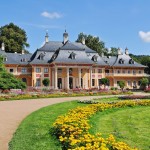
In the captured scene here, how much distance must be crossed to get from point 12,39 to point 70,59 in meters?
18.6

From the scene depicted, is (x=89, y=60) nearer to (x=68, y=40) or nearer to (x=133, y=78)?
(x=68, y=40)

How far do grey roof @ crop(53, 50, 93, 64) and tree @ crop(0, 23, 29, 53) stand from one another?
16830 mm

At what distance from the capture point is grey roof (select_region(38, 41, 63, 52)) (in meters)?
57.4

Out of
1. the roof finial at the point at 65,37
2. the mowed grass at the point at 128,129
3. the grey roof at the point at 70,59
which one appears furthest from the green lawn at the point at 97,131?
the roof finial at the point at 65,37

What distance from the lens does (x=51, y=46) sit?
58406 mm

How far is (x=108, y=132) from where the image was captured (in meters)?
11.5

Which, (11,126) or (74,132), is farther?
(11,126)

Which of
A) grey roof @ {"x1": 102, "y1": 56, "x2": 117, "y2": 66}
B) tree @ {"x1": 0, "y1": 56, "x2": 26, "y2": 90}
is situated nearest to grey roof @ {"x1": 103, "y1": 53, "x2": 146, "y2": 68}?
grey roof @ {"x1": 102, "y1": 56, "x2": 117, "y2": 66}

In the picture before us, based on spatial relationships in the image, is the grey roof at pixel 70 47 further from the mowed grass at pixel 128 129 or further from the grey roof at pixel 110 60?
the mowed grass at pixel 128 129

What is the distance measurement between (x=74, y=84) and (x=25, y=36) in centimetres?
2324

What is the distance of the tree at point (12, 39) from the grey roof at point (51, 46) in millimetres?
11592

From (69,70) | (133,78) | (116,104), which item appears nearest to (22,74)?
(69,70)

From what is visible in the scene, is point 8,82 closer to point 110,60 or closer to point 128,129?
point 128,129

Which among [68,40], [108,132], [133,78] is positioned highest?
[68,40]
